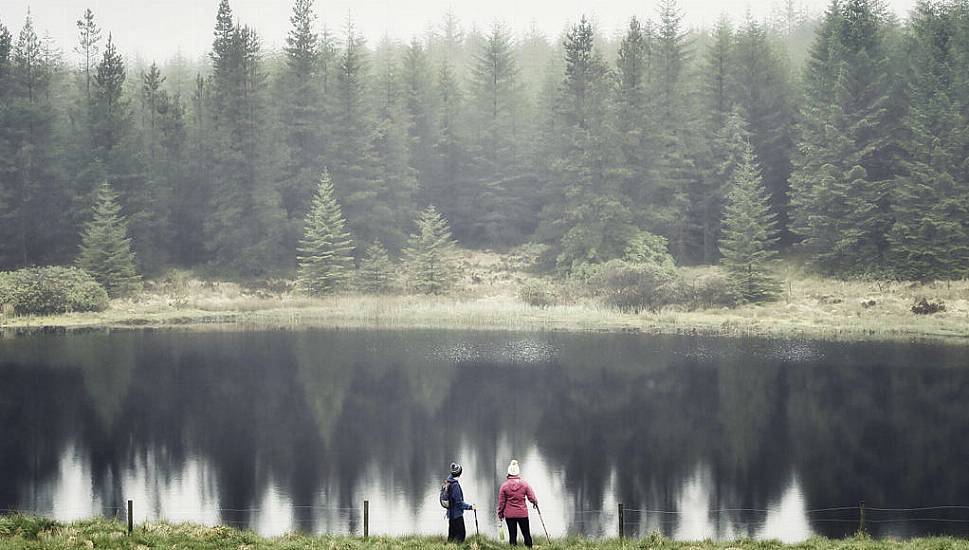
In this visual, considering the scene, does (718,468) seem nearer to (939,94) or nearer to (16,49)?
(939,94)

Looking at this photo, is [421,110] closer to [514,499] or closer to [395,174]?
[395,174]

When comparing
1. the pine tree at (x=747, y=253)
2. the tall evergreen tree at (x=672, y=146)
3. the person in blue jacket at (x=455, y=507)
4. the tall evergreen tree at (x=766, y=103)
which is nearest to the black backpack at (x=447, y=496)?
the person in blue jacket at (x=455, y=507)

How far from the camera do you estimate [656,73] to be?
2810 inches

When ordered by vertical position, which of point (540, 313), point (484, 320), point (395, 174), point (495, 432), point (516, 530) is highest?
point (395, 174)

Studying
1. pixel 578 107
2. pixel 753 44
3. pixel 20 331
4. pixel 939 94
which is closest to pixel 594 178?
pixel 578 107

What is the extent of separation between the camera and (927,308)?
5012 cm

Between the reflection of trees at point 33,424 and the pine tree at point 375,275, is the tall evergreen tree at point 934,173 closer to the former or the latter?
the pine tree at point 375,275

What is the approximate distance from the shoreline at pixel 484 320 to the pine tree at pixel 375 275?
2.87 meters

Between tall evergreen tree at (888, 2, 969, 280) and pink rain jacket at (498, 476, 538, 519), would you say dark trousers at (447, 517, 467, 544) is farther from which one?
tall evergreen tree at (888, 2, 969, 280)

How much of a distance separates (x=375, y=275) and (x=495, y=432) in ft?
122

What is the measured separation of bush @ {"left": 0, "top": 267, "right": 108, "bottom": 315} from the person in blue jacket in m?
44.8

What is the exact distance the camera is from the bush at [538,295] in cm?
5781

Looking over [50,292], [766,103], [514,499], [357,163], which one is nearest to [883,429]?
[514,499]

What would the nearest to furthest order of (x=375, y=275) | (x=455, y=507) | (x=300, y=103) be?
(x=455, y=507) → (x=375, y=275) → (x=300, y=103)
